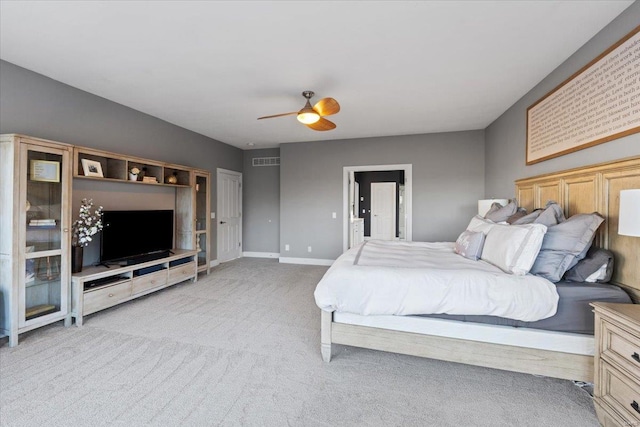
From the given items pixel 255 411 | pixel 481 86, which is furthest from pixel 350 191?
pixel 255 411

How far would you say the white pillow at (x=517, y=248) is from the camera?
1931 mm

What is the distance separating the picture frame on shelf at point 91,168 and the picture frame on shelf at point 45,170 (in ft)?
1.18

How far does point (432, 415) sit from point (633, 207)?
1588 millimetres

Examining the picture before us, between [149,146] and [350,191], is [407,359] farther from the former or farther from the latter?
[149,146]

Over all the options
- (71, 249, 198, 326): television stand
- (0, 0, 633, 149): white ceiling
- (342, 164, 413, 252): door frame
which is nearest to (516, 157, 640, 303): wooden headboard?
(0, 0, 633, 149): white ceiling

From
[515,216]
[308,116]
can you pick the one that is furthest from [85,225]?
[515,216]

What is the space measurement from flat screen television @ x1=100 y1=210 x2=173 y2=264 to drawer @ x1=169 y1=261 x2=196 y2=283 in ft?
0.89

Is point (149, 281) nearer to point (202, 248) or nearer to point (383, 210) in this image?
point (202, 248)

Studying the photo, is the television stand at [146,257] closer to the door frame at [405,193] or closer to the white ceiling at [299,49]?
the white ceiling at [299,49]

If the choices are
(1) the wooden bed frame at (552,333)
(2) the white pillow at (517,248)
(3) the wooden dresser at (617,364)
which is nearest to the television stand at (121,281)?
(1) the wooden bed frame at (552,333)

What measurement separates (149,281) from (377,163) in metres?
4.29

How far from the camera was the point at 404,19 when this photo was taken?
A: 1995 millimetres

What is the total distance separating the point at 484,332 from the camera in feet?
6.04

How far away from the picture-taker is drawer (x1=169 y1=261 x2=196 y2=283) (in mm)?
3913
